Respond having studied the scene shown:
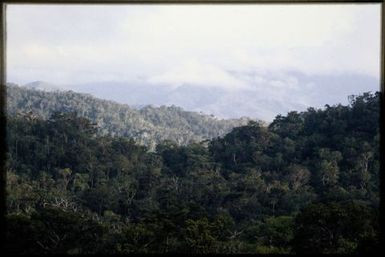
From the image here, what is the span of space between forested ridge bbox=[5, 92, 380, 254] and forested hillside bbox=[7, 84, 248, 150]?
341 millimetres

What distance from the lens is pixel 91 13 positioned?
1109 centimetres

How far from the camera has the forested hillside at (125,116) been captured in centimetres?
992

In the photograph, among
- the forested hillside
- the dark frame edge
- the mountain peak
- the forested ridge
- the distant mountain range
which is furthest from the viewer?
the mountain peak

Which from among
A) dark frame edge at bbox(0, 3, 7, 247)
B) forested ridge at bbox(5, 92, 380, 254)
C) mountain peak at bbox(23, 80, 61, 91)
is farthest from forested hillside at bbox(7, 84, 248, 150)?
dark frame edge at bbox(0, 3, 7, 247)

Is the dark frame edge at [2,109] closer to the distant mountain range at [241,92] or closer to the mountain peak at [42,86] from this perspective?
the distant mountain range at [241,92]

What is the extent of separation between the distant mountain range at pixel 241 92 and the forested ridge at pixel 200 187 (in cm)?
75

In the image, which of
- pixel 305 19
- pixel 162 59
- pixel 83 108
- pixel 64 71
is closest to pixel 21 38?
pixel 64 71

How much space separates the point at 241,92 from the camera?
11148 millimetres

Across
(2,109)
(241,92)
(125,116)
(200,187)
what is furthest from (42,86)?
(2,109)

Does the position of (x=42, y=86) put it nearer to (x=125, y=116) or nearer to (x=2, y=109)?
(x=125, y=116)

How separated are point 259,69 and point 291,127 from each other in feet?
7.09

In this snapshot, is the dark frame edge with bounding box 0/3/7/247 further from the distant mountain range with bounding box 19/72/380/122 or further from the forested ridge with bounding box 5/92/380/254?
Result: the distant mountain range with bounding box 19/72/380/122

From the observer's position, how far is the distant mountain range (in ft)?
34.1

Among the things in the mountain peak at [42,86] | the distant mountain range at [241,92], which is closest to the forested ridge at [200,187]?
the distant mountain range at [241,92]
